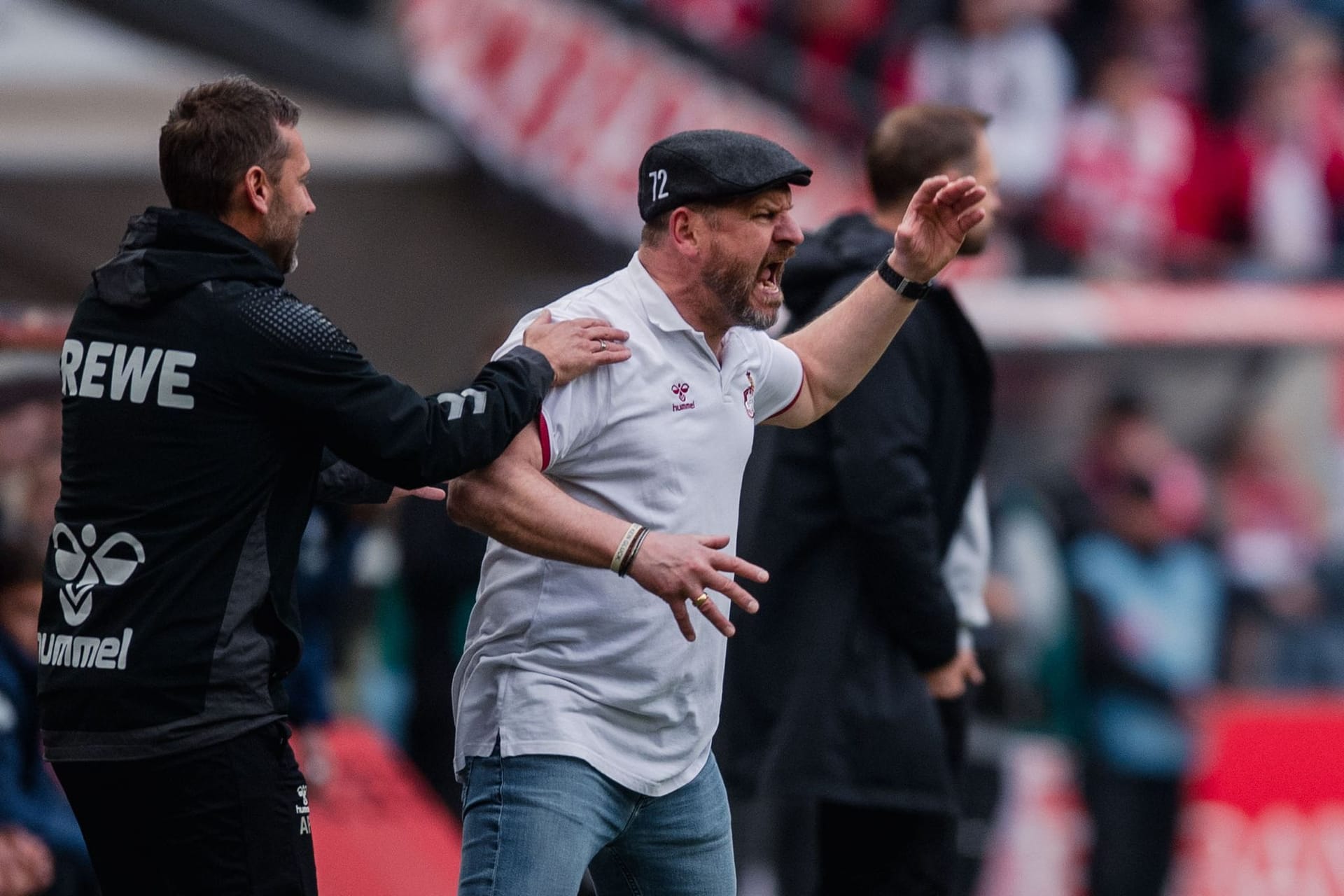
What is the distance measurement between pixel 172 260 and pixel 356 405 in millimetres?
384

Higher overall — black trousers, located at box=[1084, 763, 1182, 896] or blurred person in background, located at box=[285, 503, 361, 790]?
blurred person in background, located at box=[285, 503, 361, 790]

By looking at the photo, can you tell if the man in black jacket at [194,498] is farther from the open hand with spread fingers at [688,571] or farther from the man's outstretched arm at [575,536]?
the open hand with spread fingers at [688,571]

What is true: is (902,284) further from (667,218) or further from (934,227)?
(667,218)

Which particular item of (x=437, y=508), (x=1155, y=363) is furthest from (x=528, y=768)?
(x=1155, y=363)

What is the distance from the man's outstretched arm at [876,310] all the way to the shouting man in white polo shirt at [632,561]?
28 mm

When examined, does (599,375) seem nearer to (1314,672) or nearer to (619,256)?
(1314,672)

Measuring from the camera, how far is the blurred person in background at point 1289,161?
11.4m

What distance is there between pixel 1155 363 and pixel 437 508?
4087mm

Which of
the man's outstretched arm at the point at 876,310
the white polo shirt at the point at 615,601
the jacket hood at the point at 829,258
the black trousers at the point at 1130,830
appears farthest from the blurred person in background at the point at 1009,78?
the white polo shirt at the point at 615,601

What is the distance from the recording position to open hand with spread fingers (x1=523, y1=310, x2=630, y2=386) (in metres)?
3.49

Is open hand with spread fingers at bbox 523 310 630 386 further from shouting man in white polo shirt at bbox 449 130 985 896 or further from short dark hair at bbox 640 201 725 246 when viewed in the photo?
short dark hair at bbox 640 201 725 246

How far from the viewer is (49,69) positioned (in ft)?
40.6

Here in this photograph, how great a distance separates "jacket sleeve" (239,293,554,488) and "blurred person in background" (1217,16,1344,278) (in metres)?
8.50

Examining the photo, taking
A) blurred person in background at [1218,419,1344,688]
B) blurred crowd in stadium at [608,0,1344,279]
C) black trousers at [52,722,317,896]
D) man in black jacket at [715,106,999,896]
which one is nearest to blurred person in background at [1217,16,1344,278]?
blurred crowd in stadium at [608,0,1344,279]
